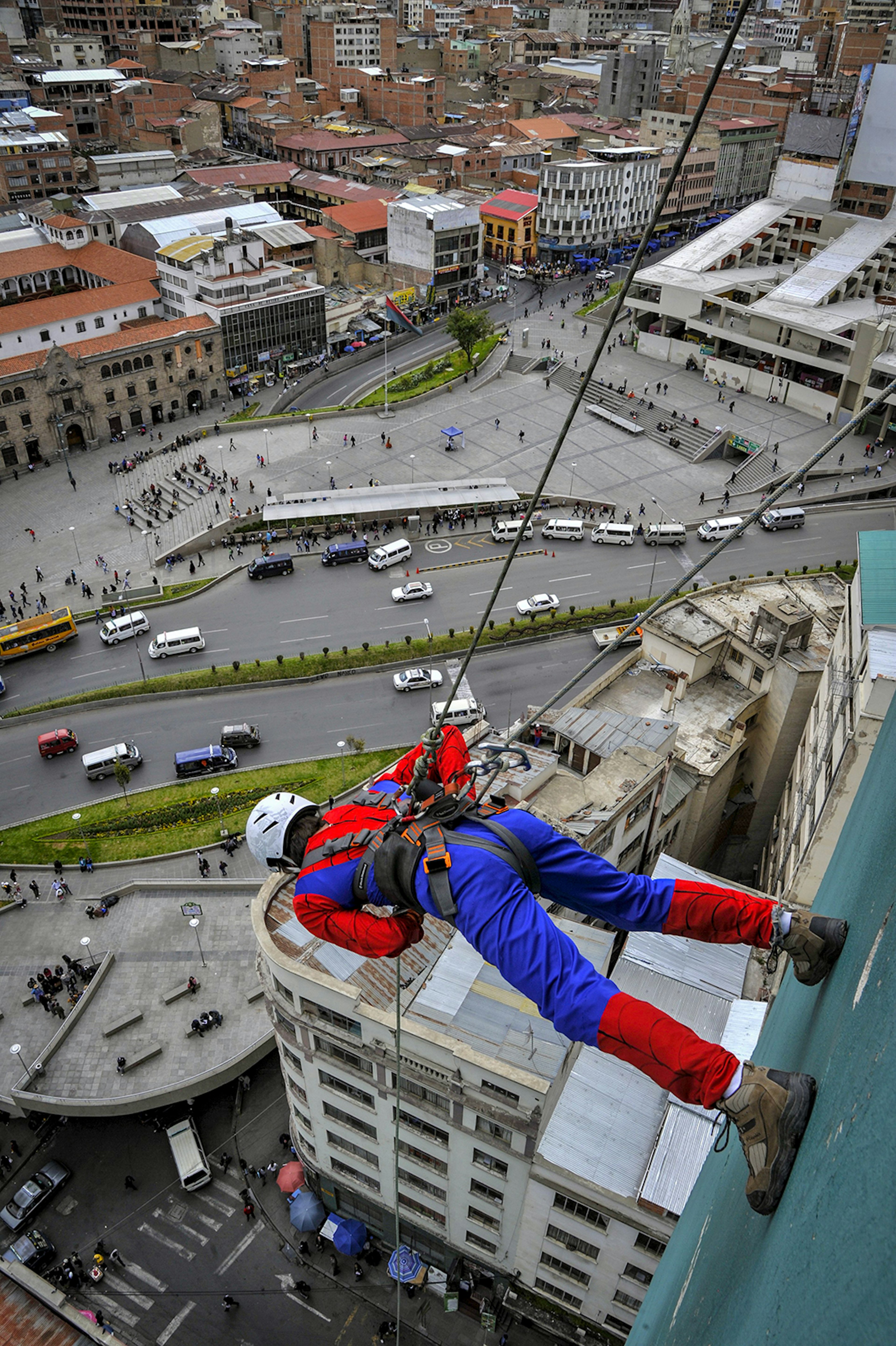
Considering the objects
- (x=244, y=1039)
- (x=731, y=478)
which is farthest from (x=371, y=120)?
(x=244, y=1039)

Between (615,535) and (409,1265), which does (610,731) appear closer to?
(409,1265)

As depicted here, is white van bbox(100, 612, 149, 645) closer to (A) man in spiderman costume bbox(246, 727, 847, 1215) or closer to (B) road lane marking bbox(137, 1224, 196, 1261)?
(B) road lane marking bbox(137, 1224, 196, 1261)

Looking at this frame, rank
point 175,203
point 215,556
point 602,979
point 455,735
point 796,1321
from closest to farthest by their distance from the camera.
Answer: point 796,1321 → point 602,979 → point 455,735 → point 215,556 → point 175,203

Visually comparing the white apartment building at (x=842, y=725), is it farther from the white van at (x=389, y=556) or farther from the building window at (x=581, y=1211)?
the white van at (x=389, y=556)

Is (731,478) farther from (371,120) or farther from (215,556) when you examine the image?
(371,120)

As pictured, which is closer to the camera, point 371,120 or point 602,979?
point 602,979
